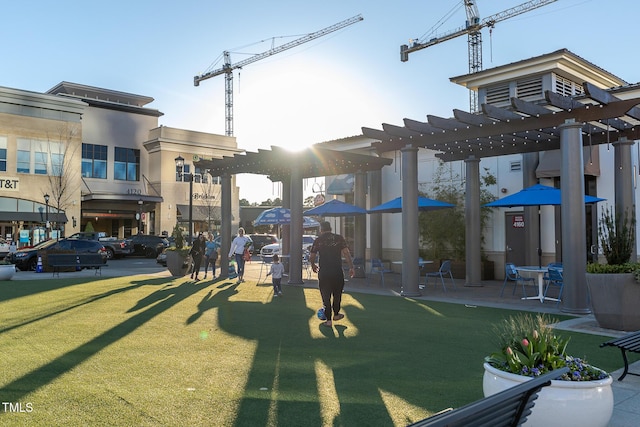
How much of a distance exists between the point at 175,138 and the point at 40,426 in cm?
4331

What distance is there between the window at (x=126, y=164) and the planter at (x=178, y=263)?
2926 centimetres

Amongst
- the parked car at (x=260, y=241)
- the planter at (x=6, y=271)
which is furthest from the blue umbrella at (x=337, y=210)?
the parked car at (x=260, y=241)

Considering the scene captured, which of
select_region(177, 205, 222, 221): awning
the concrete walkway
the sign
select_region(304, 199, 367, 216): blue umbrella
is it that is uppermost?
select_region(177, 205, 222, 221): awning

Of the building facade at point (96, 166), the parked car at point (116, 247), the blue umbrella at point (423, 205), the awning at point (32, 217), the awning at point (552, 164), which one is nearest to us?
the awning at point (552, 164)

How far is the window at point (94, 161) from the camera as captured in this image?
142 ft

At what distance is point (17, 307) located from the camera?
34.8 ft

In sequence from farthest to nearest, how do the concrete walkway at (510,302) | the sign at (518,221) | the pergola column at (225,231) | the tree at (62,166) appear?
the tree at (62,166) < the pergola column at (225,231) < the sign at (518,221) < the concrete walkway at (510,302)

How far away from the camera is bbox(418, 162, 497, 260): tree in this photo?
701 inches

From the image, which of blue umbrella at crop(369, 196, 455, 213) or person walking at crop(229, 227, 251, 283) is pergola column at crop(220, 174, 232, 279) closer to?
person walking at crop(229, 227, 251, 283)

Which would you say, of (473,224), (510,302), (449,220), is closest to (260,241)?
(449,220)

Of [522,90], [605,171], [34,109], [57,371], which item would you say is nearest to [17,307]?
[57,371]

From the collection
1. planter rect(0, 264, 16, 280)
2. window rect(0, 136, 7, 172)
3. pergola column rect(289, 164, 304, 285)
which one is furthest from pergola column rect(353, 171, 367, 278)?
window rect(0, 136, 7, 172)

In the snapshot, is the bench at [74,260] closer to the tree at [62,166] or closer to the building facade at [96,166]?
the building facade at [96,166]

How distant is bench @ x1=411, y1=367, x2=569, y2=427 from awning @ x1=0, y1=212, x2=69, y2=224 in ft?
119
